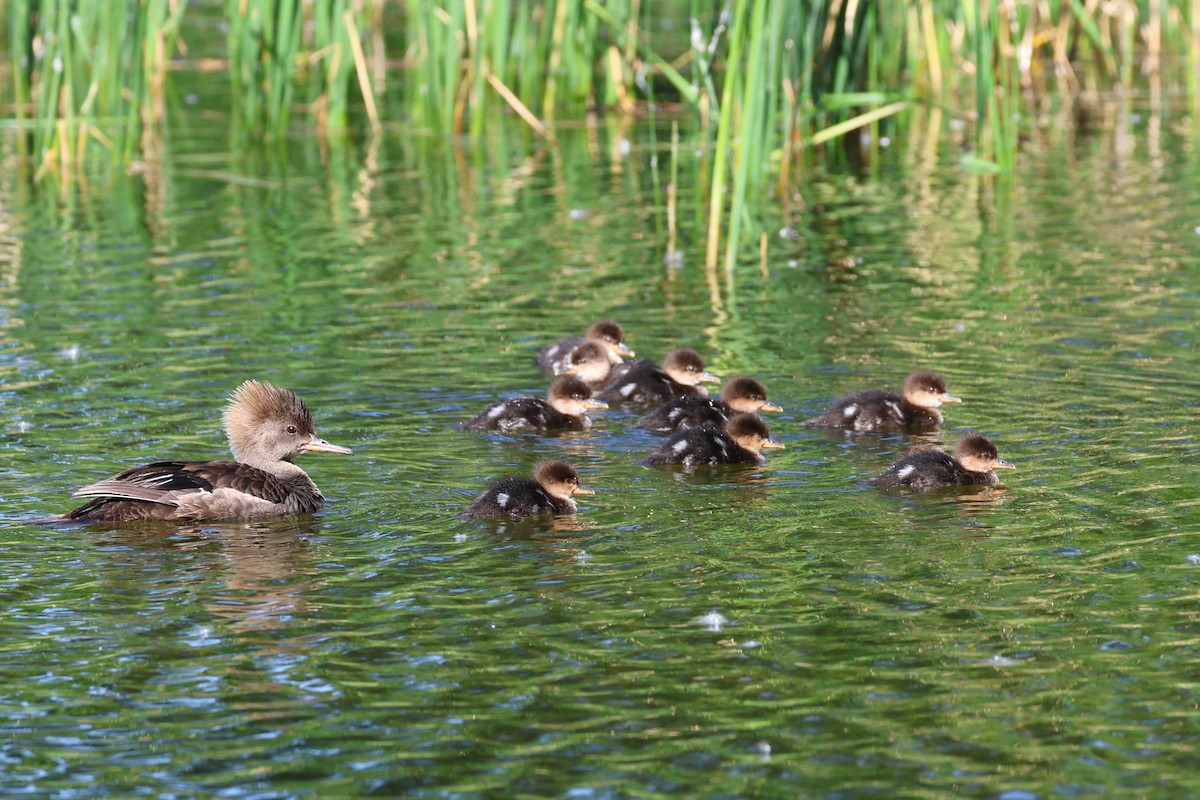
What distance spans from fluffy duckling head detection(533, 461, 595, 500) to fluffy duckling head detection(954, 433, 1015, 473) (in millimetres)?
1894

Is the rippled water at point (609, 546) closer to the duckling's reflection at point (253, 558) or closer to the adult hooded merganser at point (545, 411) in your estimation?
the duckling's reflection at point (253, 558)

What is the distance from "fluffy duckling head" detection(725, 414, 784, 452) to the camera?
30.6ft

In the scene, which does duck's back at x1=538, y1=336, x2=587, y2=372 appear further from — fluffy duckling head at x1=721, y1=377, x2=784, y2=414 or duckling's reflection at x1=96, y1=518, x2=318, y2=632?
duckling's reflection at x1=96, y1=518, x2=318, y2=632

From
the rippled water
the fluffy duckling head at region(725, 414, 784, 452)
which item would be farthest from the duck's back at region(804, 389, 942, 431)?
the fluffy duckling head at region(725, 414, 784, 452)

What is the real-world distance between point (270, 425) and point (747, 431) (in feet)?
7.98

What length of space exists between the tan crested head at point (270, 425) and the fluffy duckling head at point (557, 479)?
110 cm

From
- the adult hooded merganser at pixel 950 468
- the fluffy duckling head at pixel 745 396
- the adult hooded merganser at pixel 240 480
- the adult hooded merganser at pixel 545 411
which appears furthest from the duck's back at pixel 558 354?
the adult hooded merganser at pixel 950 468

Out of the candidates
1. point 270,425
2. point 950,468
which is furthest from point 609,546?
point 270,425

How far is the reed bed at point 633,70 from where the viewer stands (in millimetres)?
14898

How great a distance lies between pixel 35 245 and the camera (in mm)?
15539

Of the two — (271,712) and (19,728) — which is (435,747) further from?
(19,728)

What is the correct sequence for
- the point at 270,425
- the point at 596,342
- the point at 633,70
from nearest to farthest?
the point at 270,425
the point at 596,342
the point at 633,70

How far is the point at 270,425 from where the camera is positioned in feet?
29.3

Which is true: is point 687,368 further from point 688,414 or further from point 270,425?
point 270,425
